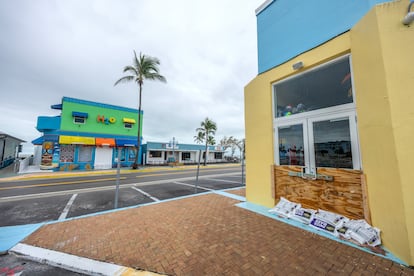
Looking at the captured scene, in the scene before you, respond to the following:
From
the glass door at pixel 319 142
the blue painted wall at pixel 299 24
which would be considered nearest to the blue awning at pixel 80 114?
the blue painted wall at pixel 299 24

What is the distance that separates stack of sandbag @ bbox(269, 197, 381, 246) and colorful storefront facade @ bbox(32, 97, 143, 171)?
18387 mm

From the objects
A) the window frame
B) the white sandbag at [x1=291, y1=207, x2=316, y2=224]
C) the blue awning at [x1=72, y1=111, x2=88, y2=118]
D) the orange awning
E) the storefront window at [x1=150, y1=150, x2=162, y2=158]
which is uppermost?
the blue awning at [x1=72, y1=111, x2=88, y2=118]

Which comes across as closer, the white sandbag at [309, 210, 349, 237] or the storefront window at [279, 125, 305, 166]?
the white sandbag at [309, 210, 349, 237]

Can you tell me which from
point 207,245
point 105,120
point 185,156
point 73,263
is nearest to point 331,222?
point 207,245

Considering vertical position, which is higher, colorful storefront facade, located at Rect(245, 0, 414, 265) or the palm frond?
the palm frond

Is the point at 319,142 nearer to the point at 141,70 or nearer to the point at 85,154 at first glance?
the point at 141,70

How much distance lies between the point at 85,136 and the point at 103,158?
11.1ft

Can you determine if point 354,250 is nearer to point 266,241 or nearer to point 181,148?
point 266,241

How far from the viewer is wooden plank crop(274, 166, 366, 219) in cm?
333

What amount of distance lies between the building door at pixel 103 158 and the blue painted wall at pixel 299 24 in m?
21.4

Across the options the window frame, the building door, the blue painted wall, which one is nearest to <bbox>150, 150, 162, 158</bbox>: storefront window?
the building door

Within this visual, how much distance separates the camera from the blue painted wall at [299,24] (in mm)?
3754

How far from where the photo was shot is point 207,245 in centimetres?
292

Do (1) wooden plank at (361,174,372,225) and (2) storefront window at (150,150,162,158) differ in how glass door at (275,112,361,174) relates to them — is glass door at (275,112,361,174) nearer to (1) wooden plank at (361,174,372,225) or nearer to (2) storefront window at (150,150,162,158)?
(1) wooden plank at (361,174,372,225)
